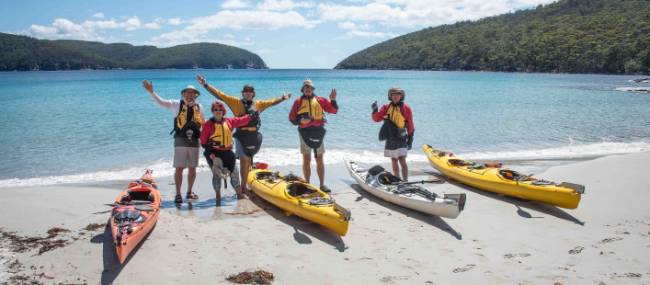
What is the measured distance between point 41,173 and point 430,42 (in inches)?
5496

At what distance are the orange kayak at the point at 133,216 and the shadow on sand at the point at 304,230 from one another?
1.69 metres

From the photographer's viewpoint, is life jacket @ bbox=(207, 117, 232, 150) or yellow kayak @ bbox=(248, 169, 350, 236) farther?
life jacket @ bbox=(207, 117, 232, 150)

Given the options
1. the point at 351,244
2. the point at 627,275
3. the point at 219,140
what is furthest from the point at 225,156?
the point at 627,275

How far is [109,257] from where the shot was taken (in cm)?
500

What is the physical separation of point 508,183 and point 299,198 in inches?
142

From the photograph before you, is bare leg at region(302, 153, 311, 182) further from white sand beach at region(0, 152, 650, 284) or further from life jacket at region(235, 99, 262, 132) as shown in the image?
life jacket at region(235, 99, 262, 132)

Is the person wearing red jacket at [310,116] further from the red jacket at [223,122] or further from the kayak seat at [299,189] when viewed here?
the kayak seat at [299,189]

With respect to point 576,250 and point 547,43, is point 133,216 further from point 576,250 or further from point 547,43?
point 547,43

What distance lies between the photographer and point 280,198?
664 centimetres

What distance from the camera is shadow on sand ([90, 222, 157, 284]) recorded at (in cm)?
459

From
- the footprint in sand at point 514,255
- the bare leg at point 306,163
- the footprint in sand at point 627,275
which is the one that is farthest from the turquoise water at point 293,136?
the footprint in sand at point 627,275

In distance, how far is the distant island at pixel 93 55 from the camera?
124438 mm

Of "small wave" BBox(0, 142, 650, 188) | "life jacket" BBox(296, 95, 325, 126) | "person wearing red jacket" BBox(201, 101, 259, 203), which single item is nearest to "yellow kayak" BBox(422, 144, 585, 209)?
"small wave" BBox(0, 142, 650, 188)

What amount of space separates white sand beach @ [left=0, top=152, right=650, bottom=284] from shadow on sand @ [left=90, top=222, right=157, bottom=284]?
2 cm
